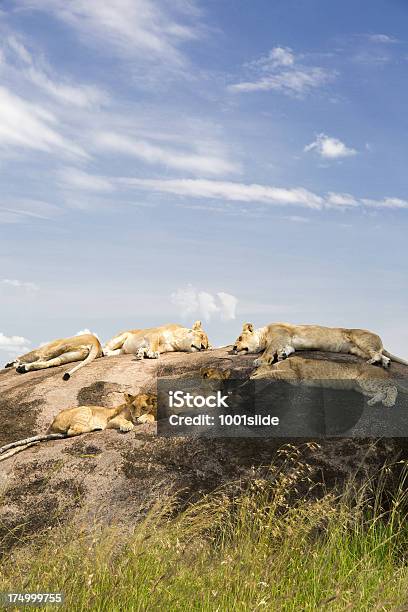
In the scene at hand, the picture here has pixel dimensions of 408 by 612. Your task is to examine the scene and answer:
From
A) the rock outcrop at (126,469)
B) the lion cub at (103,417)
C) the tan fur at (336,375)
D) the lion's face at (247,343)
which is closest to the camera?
the rock outcrop at (126,469)

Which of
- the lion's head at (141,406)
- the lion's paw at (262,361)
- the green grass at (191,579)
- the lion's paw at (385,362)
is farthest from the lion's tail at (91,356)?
the green grass at (191,579)

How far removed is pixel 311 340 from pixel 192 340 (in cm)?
303

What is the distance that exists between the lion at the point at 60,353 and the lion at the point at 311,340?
373 centimetres

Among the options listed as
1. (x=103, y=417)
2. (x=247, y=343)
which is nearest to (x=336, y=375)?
(x=247, y=343)

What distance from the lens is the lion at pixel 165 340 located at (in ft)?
54.6

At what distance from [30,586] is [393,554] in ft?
14.0

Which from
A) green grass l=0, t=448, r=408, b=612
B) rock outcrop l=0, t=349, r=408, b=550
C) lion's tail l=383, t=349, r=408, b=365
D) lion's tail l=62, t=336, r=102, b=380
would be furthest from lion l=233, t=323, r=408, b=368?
green grass l=0, t=448, r=408, b=612

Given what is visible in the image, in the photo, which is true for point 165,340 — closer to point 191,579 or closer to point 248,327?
point 248,327

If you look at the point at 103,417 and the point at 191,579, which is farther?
the point at 103,417

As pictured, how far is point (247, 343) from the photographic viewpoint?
15195 mm

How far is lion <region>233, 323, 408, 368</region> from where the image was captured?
1480 centimetres

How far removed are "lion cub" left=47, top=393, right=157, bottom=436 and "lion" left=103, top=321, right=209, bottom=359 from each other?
4415 millimetres

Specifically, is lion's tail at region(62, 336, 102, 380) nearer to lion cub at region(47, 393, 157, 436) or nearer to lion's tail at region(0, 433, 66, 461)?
lion cub at region(47, 393, 157, 436)

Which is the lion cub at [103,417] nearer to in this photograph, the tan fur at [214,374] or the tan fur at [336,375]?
the tan fur at [214,374]
